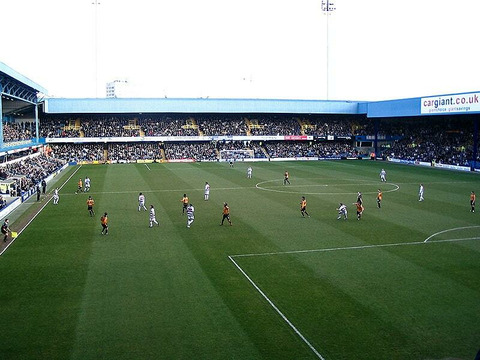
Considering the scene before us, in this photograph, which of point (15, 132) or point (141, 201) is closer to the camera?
point (141, 201)

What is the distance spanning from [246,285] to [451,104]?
51.6 meters

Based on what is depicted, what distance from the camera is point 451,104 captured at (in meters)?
59.9

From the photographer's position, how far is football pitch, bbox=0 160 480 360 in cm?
1248

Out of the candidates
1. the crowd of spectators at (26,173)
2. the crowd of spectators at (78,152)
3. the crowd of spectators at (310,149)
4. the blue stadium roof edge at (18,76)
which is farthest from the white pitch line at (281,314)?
the crowd of spectators at (310,149)

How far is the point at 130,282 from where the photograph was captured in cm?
1730

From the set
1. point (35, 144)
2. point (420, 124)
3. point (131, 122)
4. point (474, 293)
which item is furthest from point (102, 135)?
point (474, 293)

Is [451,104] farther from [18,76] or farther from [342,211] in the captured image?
[18,76]

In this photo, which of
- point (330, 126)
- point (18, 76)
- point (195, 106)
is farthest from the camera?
point (330, 126)

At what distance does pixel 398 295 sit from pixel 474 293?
8.19ft

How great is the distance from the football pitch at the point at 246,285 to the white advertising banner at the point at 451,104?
28.4 m

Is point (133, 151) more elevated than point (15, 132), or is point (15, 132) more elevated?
point (15, 132)

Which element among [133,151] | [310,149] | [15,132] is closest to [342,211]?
[15,132]

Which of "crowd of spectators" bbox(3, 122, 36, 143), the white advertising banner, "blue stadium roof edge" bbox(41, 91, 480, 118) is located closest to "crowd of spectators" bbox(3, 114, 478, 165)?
"crowd of spectators" bbox(3, 122, 36, 143)

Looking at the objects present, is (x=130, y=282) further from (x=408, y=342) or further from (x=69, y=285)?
(x=408, y=342)
